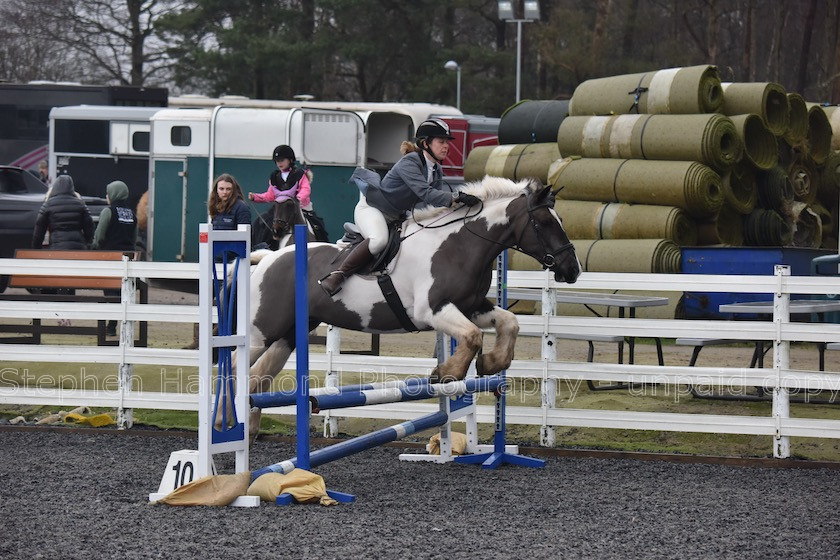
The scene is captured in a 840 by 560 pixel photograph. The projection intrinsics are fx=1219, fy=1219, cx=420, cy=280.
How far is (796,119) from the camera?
16.4m

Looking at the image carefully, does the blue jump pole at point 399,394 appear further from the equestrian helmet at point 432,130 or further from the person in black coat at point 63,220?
the person in black coat at point 63,220

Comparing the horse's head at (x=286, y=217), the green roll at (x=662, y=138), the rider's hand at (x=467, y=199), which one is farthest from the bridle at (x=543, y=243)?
the green roll at (x=662, y=138)

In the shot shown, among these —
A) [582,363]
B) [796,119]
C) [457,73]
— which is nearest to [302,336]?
[582,363]

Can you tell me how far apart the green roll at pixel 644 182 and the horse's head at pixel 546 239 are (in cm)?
733

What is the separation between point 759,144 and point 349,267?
31.2 ft

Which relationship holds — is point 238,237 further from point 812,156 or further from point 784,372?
point 812,156

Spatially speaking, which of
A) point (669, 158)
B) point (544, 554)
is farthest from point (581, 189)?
point (544, 554)

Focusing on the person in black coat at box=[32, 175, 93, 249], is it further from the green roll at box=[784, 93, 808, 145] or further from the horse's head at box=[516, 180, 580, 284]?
the green roll at box=[784, 93, 808, 145]

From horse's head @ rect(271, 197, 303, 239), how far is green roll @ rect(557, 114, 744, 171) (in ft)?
17.2

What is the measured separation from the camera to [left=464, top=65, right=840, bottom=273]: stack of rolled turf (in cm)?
1488

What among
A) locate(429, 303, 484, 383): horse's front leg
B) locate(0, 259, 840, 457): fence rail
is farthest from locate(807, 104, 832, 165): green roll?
locate(429, 303, 484, 383): horse's front leg

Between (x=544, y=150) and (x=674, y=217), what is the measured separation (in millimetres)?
3317

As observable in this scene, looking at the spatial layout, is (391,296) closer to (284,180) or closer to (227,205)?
(227,205)

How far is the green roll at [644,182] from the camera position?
48.5 feet
